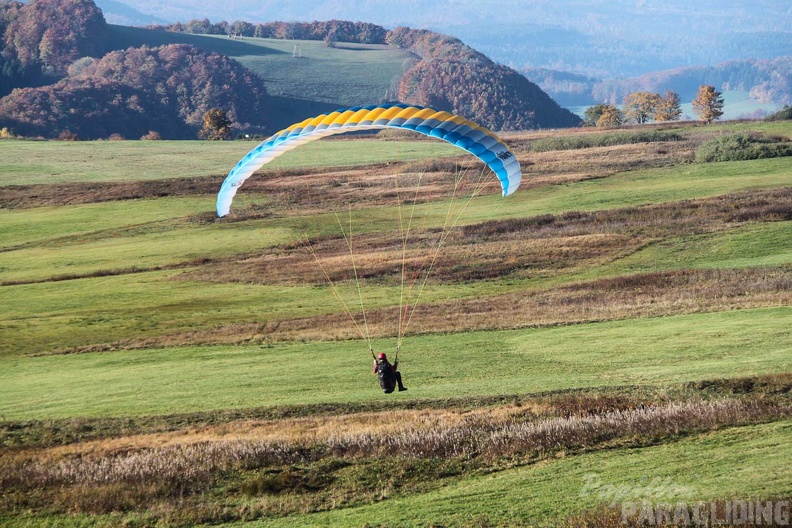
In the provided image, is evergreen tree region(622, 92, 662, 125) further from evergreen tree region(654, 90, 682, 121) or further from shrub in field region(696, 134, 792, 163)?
shrub in field region(696, 134, 792, 163)

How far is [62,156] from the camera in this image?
100875mm

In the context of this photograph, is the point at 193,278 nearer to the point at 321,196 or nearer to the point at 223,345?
the point at 223,345

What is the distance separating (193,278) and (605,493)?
37.3m

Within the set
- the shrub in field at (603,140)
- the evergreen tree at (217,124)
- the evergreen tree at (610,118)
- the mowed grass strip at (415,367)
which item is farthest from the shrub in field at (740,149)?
the evergreen tree at (217,124)

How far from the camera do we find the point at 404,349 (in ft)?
106

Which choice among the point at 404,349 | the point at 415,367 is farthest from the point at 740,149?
the point at 415,367

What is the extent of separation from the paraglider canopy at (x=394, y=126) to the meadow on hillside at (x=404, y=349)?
19.3ft

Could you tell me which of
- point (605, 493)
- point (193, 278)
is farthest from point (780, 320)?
point (193, 278)

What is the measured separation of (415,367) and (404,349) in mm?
3121

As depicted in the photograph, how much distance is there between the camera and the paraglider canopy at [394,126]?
2286cm

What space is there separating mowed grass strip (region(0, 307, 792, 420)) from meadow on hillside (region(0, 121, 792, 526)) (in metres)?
0.15

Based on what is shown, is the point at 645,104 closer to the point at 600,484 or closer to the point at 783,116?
the point at 783,116

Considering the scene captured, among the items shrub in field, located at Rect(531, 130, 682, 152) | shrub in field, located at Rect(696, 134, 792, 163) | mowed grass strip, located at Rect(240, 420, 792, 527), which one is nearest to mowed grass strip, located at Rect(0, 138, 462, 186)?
shrub in field, located at Rect(531, 130, 682, 152)

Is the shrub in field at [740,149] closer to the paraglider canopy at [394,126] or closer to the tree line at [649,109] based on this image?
the paraglider canopy at [394,126]
